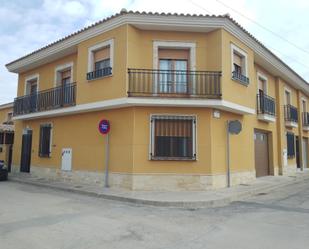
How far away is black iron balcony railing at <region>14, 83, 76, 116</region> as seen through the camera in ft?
47.2

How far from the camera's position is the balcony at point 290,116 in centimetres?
1914

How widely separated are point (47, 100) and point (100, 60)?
A: 13.9 feet

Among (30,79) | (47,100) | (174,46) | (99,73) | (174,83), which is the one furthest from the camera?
(30,79)

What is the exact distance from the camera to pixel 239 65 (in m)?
13.8

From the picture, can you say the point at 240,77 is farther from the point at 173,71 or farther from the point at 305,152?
the point at 305,152

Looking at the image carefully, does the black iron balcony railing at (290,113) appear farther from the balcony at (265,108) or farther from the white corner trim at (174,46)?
the white corner trim at (174,46)

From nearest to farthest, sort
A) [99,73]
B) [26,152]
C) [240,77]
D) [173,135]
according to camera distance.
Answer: [173,135] → [99,73] → [240,77] → [26,152]

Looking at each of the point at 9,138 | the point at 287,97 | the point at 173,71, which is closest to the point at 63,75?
the point at 173,71

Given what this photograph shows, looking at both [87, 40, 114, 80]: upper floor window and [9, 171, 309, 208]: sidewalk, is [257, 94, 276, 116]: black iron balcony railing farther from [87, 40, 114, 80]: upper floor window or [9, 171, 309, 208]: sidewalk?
[87, 40, 114, 80]: upper floor window

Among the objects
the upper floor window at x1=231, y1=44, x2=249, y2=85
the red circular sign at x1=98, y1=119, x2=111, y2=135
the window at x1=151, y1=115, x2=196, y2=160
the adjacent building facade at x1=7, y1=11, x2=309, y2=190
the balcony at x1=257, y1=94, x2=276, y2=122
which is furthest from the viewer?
the balcony at x1=257, y1=94, x2=276, y2=122

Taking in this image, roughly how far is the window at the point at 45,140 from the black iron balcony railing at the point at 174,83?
20.6 ft

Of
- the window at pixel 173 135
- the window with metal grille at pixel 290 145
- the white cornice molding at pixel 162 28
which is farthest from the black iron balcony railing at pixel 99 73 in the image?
the window with metal grille at pixel 290 145

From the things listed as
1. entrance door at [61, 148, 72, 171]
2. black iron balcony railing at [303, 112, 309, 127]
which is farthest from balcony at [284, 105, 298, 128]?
entrance door at [61, 148, 72, 171]

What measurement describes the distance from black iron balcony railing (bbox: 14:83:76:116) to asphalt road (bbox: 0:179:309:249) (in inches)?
211
